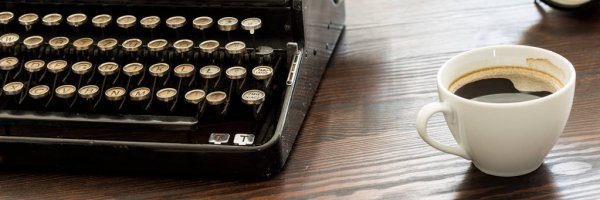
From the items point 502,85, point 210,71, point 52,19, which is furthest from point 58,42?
point 502,85

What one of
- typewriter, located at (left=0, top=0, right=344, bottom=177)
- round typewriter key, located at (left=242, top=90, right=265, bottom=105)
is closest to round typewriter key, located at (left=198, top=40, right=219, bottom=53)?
typewriter, located at (left=0, top=0, right=344, bottom=177)

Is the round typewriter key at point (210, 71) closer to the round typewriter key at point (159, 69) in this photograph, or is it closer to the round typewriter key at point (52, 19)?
the round typewriter key at point (159, 69)

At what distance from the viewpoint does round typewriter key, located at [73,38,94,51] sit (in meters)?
1.10

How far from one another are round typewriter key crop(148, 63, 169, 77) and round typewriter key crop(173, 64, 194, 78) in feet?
0.05

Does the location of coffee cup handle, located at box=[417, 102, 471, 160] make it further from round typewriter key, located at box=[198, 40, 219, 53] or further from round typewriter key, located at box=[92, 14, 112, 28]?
round typewriter key, located at box=[92, 14, 112, 28]

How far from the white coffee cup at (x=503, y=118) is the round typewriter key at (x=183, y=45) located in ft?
1.19

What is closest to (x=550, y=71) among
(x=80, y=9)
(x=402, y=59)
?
(x=402, y=59)

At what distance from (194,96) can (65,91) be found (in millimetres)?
179

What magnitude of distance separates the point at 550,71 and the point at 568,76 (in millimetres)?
31

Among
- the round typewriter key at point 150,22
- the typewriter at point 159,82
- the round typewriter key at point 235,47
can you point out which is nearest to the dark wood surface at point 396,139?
the typewriter at point 159,82

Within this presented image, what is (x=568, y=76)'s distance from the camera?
2.68 feet

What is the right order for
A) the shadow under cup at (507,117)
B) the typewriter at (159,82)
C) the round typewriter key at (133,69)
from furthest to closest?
1. the round typewriter key at (133,69)
2. the typewriter at (159,82)
3. the shadow under cup at (507,117)

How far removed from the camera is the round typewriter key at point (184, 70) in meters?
1.02

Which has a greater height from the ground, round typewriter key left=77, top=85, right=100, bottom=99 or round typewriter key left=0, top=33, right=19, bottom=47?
round typewriter key left=0, top=33, right=19, bottom=47
